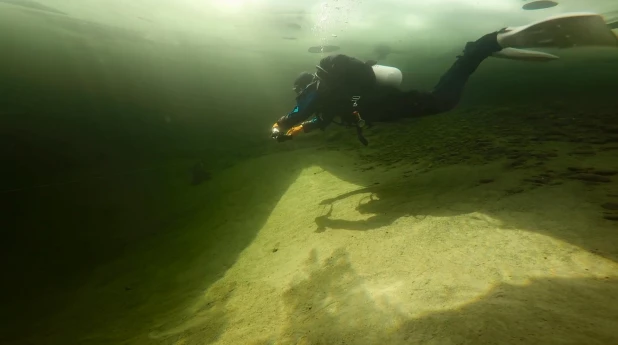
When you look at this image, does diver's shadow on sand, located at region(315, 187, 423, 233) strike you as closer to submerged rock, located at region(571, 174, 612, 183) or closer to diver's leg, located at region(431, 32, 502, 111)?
submerged rock, located at region(571, 174, 612, 183)

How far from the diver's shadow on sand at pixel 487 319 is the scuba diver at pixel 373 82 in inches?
138

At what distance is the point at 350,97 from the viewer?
19.2 feet

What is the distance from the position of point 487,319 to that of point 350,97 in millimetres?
4748

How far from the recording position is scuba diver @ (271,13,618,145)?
5.68m

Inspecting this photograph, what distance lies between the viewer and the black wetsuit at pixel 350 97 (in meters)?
5.67

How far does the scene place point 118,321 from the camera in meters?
4.02

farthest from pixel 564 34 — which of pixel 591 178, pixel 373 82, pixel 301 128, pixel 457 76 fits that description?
pixel 301 128

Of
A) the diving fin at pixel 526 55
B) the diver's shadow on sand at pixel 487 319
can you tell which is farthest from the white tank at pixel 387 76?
the diver's shadow on sand at pixel 487 319

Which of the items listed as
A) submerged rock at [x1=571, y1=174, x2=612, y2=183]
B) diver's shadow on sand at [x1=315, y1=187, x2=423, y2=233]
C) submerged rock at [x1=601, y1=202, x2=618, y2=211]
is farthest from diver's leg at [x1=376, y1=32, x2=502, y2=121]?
submerged rock at [x1=601, y1=202, x2=618, y2=211]

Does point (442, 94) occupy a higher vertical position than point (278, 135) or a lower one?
lower

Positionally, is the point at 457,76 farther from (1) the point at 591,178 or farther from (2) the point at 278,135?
(2) the point at 278,135

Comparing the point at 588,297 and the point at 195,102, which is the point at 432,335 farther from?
the point at 195,102

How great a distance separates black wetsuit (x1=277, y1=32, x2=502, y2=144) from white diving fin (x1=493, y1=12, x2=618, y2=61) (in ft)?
2.63

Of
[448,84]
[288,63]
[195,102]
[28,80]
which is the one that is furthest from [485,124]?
[288,63]
